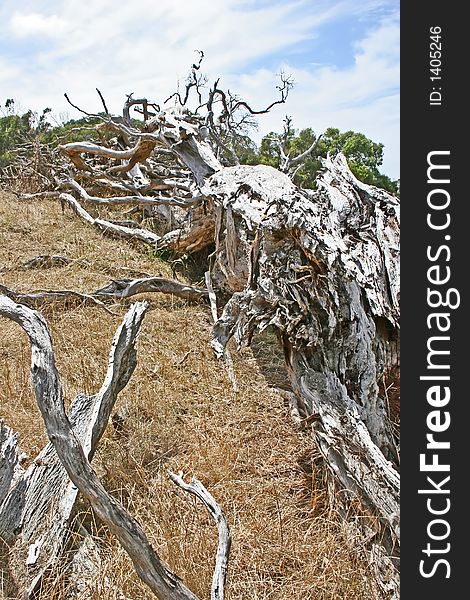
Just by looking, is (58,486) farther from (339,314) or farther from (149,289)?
(149,289)

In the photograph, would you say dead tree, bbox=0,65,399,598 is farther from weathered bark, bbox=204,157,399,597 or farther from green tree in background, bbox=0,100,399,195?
green tree in background, bbox=0,100,399,195

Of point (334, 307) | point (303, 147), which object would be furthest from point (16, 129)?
point (334, 307)

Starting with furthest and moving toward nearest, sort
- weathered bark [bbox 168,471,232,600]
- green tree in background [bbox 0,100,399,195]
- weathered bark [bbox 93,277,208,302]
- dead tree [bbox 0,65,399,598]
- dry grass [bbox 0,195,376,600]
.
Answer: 1. green tree in background [bbox 0,100,399,195]
2. weathered bark [bbox 93,277,208,302]
3. dead tree [bbox 0,65,399,598]
4. dry grass [bbox 0,195,376,600]
5. weathered bark [bbox 168,471,232,600]

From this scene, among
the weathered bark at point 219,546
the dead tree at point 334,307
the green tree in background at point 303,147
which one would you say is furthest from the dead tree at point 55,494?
the green tree in background at point 303,147

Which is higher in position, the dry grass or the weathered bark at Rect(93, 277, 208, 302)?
the weathered bark at Rect(93, 277, 208, 302)

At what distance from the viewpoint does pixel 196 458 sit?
3.42m

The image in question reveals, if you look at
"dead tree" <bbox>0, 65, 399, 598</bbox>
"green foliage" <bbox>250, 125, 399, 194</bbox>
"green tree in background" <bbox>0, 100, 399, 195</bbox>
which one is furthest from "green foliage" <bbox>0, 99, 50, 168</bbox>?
"dead tree" <bbox>0, 65, 399, 598</bbox>

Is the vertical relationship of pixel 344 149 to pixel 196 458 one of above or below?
above

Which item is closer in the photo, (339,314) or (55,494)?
(55,494)

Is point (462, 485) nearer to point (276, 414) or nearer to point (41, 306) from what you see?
point (276, 414)

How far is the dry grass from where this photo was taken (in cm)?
256

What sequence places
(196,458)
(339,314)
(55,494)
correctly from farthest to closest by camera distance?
1. (339,314)
2. (196,458)
3. (55,494)

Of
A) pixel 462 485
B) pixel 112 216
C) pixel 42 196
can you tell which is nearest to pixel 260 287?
pixel 462 485

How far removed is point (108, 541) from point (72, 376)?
169cm
